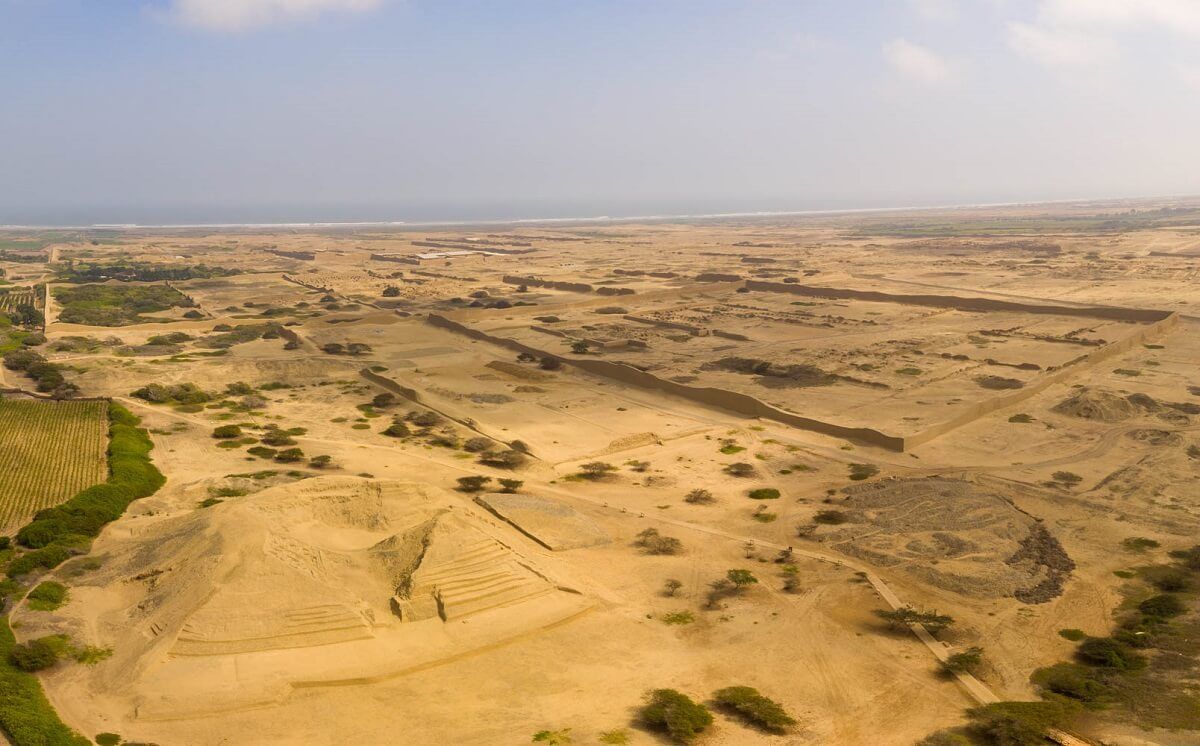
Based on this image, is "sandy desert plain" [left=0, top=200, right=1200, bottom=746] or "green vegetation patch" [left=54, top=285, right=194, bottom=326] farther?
"green vegetation patch" [left=54, top=285, right=194, bottom=326]

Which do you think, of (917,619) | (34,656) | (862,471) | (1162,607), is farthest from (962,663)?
(34,656)

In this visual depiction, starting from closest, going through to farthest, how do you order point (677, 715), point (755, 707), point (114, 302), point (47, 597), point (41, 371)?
point (677, 715)
point (755, 707)
point (47, 597)
point (41, 371)
point (114, 302)

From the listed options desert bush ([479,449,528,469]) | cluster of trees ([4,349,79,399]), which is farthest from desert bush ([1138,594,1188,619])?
cluster of trees ([4,349,79,399])

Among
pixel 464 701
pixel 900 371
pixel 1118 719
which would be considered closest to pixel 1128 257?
pixel 900 371

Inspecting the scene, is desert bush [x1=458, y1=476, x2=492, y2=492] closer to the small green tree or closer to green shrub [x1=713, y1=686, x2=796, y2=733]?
the small green tree

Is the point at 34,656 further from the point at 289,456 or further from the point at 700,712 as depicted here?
the point at 289,456

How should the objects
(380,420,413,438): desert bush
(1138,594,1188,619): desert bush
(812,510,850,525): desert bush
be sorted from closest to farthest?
1. (1138,594,1188,619): desert bush
2. (812,510,850,525): desert bush
3. (380,420,413,438): desert bush

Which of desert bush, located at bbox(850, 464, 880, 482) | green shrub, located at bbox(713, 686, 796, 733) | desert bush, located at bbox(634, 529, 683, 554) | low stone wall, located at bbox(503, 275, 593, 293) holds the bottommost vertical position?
green shrub, located at bbox(713, 686, 796, 733)

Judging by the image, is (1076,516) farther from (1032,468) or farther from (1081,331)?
(1081,331)
